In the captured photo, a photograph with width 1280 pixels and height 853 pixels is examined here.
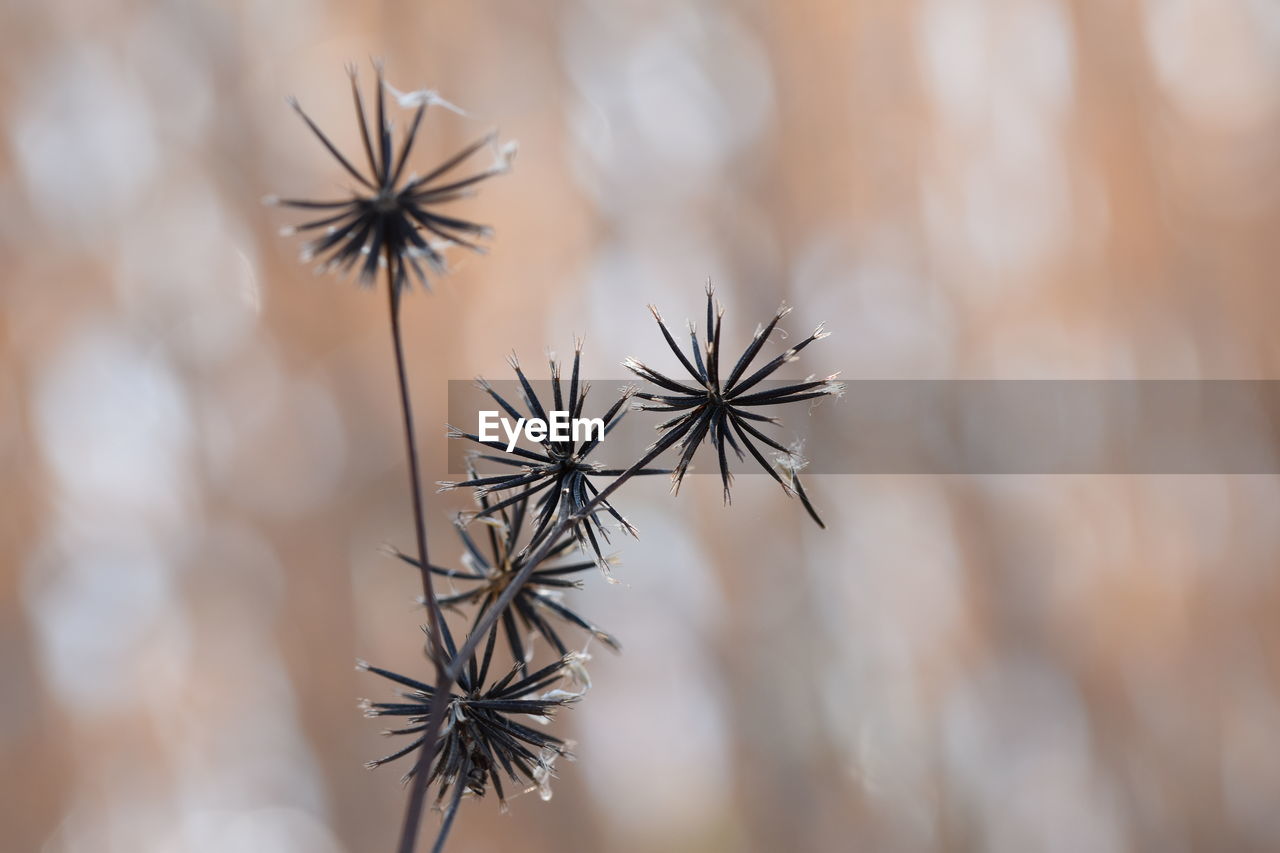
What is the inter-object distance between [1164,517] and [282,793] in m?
1.66

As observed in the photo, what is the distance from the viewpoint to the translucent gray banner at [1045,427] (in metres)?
1.77

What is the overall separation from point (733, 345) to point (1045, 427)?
0.61 m

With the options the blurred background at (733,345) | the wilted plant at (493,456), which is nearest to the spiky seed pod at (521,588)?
the wilted plant at (493,456)

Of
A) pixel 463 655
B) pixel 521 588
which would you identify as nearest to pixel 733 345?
pixel 521 588

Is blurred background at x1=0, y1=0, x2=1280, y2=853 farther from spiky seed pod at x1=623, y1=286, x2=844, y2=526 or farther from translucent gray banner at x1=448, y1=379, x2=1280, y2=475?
spiky seed pod at x1=623, y1=286, x2=844, y2=526

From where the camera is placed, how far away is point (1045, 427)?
5.85 ft

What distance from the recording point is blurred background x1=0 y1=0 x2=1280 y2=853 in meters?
1.59

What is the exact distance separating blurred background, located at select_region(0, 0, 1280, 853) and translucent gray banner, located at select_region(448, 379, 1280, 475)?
0.12 ft

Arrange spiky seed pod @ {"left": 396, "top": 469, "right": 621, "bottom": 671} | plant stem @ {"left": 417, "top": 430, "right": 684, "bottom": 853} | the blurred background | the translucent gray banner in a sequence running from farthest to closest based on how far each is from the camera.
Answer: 1. the translucent gray banner
2. the blurred background
3. spiky seed pod @ {"left": 396, "top": 469, "right": 621, "bottom": 671}
4. plant stem @ {"left": 417, "top": 430, "right": 684, "bottom": 853}

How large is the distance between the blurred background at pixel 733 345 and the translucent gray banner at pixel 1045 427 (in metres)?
0.04

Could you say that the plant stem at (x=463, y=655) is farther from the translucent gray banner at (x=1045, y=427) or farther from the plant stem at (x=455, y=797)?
the translucent gray banner at (x=1045, y=427)

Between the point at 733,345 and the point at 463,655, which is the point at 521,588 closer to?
→ the point at 463,655

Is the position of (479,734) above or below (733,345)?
below

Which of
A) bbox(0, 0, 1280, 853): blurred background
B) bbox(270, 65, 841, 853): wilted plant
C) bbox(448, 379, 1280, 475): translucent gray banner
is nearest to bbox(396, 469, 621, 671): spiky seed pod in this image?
bbox(270, 65, 841, 853): wilted plant
